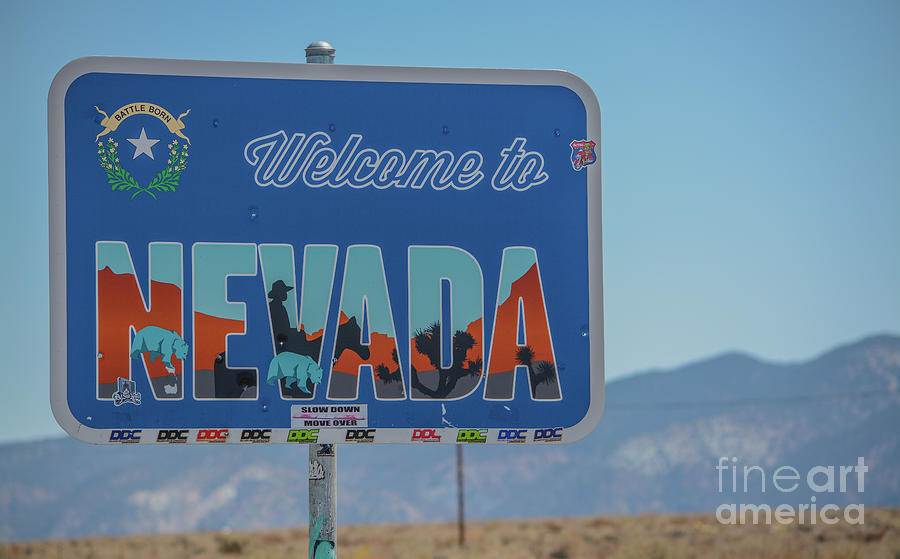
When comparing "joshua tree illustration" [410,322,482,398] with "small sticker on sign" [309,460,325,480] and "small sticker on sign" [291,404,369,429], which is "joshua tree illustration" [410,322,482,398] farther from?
"small sticker on sign" [309,460,325,480]

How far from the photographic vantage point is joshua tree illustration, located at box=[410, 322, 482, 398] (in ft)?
14.7

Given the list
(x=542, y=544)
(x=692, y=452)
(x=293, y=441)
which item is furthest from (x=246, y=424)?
(x=692, y=452)

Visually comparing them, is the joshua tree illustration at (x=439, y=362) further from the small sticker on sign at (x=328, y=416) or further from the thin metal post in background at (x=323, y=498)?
the thin metal post in background at (x=323, y=498)

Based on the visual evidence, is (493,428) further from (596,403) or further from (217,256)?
(217,256)

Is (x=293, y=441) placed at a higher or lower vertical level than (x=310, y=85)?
lower

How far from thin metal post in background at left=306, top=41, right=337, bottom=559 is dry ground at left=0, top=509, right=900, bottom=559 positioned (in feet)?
69.2

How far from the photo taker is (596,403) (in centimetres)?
456

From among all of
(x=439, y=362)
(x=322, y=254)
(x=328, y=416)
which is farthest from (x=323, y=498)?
(x=322, y=254)

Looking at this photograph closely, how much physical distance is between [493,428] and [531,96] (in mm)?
1444

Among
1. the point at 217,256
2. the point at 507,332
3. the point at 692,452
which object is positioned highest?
the point at 217,256

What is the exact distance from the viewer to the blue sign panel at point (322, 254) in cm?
438

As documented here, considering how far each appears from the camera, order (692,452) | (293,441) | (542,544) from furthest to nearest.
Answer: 1. (692,452)
2. (542,544)
3. (293,441)

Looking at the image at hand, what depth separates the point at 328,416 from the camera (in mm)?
4398

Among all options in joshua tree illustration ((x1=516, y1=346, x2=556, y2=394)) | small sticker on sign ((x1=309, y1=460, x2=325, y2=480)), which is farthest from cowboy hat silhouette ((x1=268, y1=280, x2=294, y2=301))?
joshua tree illustration ((x1=516, y1=346, x2=556, y2=394))
